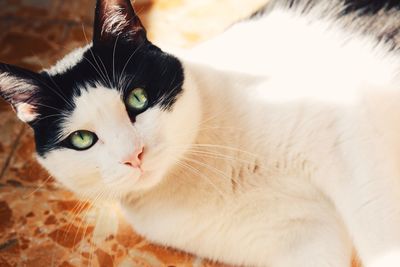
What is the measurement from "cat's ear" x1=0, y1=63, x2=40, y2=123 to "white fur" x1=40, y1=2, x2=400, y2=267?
11cm

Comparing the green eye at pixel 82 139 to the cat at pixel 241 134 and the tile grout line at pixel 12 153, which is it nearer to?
the cat at pixel 241 134

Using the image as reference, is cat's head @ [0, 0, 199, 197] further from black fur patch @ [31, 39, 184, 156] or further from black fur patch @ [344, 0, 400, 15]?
black fur patch @ [344, 0, 400, 15]

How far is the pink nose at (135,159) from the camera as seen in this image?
1130 mm

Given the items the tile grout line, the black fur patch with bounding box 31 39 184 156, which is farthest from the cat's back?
the tile grout line

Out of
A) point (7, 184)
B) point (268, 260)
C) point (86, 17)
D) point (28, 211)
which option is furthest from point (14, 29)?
point (268, 260)

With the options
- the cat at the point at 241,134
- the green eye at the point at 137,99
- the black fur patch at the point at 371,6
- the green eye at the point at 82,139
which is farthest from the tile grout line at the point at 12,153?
the black fur patch at the point at 371,6

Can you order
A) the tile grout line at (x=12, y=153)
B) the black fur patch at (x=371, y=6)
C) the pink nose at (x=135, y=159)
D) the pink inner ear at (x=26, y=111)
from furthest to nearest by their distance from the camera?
1. the tile grout line at (x=12, y=153)
2. the black fur patch at (x=371, y=6)
3. the pink inner ear at (x=26, y=111)
4. the pink nose at (x=135, y=159)

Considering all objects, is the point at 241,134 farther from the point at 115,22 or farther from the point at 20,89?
the point at 20,89

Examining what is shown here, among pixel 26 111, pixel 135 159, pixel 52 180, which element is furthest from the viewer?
pixel 52 180

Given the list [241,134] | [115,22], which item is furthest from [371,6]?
[115,22]

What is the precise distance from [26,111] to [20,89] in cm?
6

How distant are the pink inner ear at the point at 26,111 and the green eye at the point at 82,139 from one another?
0.12 metres

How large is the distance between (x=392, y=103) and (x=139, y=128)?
0.64 meters

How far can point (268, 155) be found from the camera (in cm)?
130
